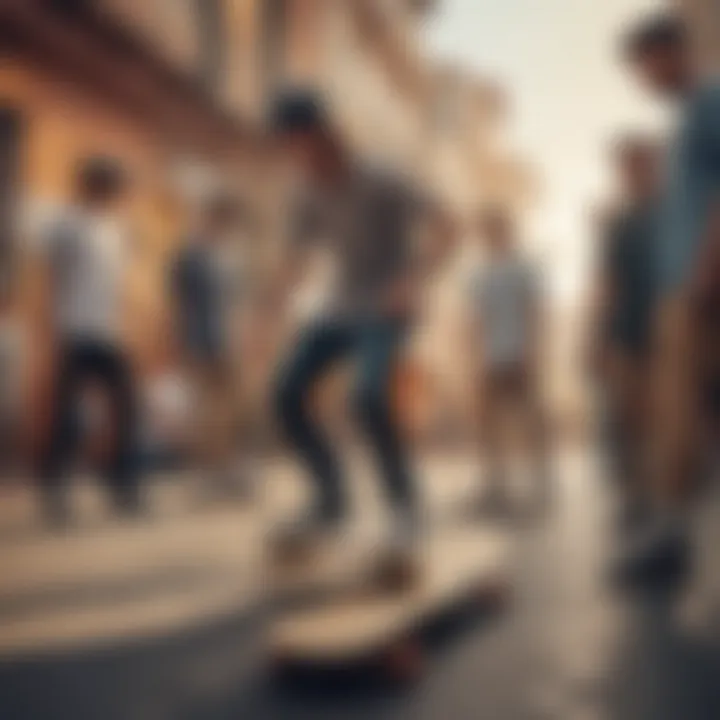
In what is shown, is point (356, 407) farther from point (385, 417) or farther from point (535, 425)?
point (535, 425)

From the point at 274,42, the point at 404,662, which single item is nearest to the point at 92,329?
the point at 274,42

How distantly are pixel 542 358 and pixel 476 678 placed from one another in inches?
13.9

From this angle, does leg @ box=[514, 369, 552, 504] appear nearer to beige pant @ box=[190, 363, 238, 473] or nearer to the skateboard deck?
the skateboard deck

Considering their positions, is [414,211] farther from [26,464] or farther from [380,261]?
[26,464]

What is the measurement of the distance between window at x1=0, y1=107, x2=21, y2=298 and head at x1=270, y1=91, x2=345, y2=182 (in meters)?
0.30

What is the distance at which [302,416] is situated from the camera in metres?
1.31

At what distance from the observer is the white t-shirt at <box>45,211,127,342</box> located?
4.37 feet

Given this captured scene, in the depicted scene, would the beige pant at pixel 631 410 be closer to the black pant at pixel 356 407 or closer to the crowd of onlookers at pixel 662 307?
the crowd of onlookers at pixel 662 307

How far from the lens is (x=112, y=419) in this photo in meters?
1.34

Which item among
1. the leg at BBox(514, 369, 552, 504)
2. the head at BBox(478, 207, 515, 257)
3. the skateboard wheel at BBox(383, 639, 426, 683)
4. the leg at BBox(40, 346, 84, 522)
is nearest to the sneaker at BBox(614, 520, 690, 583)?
the leg at BBox(514, 369, 552, 504)

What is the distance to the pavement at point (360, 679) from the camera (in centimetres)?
121

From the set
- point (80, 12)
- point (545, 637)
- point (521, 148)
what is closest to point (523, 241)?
point (521, 148)

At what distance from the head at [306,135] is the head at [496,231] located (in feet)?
0.57

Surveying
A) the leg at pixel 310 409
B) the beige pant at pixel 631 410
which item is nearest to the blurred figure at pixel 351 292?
the leg at pixel 310 409
